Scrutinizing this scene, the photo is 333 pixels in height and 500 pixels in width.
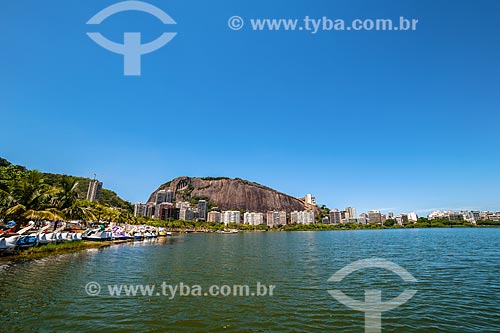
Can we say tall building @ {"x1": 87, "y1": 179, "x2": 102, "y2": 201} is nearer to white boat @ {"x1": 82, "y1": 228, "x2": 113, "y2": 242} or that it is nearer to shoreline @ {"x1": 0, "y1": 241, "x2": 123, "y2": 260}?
A: white boat @ {"x1": 82, "y1": 228, "x2": 113, "y2": 242}

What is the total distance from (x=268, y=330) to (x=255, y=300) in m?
3.95

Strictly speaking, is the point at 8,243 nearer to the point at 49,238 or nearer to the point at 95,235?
the point at 49,238

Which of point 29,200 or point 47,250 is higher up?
point 29,200

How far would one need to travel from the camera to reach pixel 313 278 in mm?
18906

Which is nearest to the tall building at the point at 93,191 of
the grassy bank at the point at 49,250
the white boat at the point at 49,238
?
the grassy bank at the point at 49,250

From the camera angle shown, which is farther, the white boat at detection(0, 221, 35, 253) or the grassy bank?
the grassy bank

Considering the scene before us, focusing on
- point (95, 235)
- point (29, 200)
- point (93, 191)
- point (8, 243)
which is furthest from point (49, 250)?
point (93, 191)

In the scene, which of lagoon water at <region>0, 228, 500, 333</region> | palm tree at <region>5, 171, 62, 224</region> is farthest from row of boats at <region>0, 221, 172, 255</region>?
lagoon water at <region>0, 228, 500, 333</region>

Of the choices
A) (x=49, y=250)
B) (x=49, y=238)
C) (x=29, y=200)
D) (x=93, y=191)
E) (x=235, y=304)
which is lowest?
(x=235, y=304)

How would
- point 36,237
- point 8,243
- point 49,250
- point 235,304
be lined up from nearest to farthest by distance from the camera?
1. point 235,304
2. point 8,243
3. point 36,237
4. point 49,250

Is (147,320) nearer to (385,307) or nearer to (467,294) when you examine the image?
(385,307)

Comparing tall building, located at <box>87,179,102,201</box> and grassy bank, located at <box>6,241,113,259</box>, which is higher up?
tall building, located at <box>87,179,102,201</box>

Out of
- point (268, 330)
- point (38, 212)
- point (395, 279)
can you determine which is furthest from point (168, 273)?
point (38, 212)

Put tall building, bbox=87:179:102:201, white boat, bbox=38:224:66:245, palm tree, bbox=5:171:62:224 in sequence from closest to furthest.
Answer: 1. white boat, bbox=38:224:66:245
2. palm tree, bbox=5:171:62:224
3. tall building, bbox=87:179:102:201
